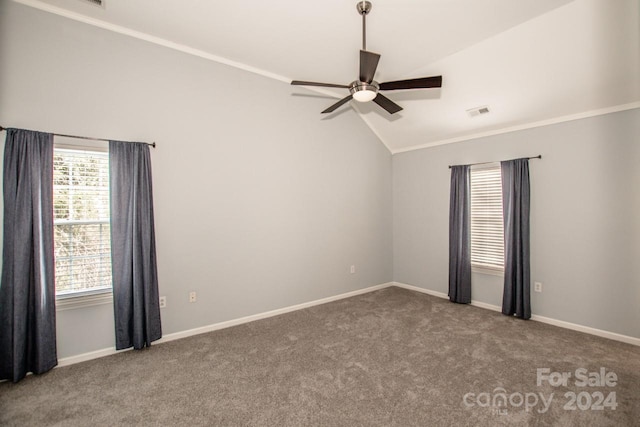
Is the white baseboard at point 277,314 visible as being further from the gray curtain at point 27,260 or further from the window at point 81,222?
the window at point 81,222

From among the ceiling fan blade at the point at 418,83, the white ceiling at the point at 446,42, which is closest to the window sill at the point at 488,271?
the white ceiling at the point at 446,42

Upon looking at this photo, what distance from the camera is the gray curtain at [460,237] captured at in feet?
14.3

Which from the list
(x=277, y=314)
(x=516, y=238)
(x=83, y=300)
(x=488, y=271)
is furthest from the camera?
(x=488, y=271)

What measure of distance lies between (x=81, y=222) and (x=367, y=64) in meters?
2.96

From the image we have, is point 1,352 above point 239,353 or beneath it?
above

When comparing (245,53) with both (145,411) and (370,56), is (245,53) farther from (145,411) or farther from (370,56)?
(145,411)

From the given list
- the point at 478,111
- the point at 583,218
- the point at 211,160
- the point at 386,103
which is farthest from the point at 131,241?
the point at 583,218

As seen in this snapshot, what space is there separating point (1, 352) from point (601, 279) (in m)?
5.91

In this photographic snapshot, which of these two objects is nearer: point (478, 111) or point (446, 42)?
point (446, 42)

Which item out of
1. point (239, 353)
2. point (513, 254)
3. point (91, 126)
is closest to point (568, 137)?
point (513, 254)

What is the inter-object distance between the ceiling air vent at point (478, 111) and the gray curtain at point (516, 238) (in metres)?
0.76

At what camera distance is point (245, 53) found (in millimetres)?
3340

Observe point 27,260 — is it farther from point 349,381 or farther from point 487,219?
point 487,219

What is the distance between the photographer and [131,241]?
9.24 ft
